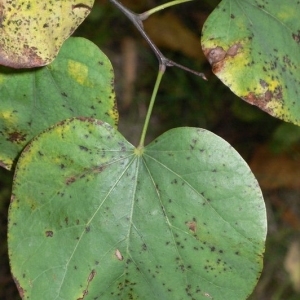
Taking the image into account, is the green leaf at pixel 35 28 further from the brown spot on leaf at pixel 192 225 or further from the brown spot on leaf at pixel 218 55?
the brown spot on leaf at pixel 192 225

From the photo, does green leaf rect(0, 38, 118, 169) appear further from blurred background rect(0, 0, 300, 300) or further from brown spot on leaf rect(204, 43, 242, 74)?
blurred background rect(0, 0, 300, 300)

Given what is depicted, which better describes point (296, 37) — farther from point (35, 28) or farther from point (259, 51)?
point (35, 28)

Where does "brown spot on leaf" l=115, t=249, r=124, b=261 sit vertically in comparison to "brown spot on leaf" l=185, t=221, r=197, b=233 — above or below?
below

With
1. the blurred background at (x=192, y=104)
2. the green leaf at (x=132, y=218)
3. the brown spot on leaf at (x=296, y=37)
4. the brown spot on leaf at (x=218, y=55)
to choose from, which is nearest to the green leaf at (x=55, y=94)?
the green leaf at (x=132, y=218)

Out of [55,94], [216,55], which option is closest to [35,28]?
[55,94]

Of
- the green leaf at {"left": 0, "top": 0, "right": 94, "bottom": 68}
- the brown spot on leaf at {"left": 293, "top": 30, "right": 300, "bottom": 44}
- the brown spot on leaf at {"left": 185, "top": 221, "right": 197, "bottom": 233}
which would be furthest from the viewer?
the brown spot on leaf at {"left": 293, "top": 30, "right": 300, "bottom": 44}

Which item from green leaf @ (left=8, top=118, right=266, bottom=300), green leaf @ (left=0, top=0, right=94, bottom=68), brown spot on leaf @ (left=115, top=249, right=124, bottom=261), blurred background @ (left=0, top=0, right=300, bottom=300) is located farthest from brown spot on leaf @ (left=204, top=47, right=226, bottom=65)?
blurred background @ (left=0, top=0, right=300, bottom=300)
